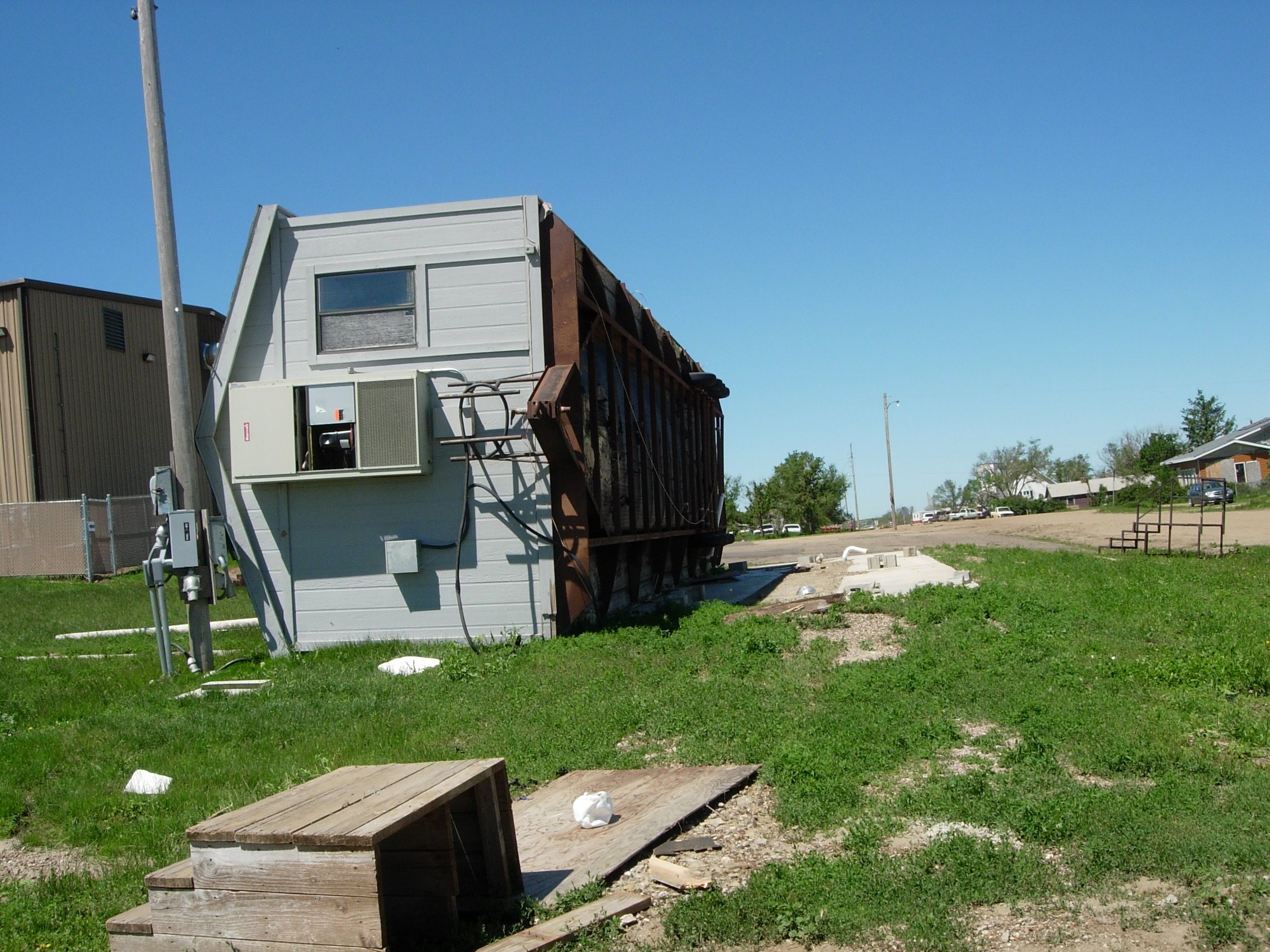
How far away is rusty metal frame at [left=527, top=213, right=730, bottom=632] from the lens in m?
10.6

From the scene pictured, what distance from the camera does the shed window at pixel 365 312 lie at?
11.1 metres

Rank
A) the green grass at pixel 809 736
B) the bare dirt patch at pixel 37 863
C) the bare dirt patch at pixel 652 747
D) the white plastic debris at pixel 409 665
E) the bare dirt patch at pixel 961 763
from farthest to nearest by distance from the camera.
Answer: the white plastic debris at pixel 409 665 → the bare dirt patch at pixel 652 747 → the bare dirt patch at pixel 961 763 → the bare dirt patch at pixel 37 863 → the green grass at pixel 809 736

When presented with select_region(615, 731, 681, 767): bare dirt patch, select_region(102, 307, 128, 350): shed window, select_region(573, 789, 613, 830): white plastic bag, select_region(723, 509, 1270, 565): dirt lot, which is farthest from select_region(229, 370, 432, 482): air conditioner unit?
select_region(102, 307, 128, 350): shed window

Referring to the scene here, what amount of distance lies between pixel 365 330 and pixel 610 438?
3.06 metres

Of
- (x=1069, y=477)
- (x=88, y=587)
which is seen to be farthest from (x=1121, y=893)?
(x=1069, y=477)

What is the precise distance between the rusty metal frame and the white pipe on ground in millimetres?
5242

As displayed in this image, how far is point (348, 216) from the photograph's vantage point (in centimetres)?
1107

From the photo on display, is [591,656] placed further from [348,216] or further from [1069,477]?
[1069,477]

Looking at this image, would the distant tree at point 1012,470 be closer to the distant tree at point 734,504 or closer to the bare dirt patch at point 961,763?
the distant tree at point 734,504

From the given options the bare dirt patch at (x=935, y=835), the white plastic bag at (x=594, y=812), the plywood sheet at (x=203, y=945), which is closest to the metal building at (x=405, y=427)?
the white plastic bag at (x=594, y=812)

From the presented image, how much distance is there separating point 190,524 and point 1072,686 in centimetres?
777

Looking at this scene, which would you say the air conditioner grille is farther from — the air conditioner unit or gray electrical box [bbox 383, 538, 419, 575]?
gray electrical box [bbox 383, 538, 419, 575]

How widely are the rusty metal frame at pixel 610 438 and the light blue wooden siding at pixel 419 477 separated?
27cm

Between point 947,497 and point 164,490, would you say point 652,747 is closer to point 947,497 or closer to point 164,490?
point 164,490
